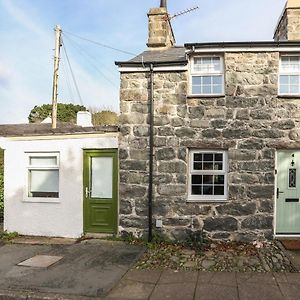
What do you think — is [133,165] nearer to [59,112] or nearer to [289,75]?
[289,75]

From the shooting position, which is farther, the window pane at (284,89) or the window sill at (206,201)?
the window pane at (284,89)

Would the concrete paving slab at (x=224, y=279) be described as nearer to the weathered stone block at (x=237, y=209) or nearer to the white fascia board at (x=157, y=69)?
the weathered stone block at (x=237, y=209)

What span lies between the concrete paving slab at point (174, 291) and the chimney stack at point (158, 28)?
7.29m

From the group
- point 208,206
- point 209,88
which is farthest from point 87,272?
point 209,88

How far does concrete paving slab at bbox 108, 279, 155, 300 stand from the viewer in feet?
18.2

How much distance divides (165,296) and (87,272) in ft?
6.03

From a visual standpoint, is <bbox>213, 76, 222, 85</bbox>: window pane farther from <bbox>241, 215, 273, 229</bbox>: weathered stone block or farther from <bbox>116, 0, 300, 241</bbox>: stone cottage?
<bbox>241, 215, 273, 229</bbox>: weathered stone block

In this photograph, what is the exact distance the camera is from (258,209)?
28.1 feet

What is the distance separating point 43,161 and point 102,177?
6.15 ft

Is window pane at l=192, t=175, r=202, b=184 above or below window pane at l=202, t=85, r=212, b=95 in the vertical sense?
below

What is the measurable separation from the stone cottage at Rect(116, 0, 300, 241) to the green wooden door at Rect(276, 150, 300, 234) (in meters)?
0.03

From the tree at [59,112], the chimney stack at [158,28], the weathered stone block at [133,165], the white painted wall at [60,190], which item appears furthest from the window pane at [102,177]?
the tree at [59,112]

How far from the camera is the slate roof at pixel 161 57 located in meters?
8.83

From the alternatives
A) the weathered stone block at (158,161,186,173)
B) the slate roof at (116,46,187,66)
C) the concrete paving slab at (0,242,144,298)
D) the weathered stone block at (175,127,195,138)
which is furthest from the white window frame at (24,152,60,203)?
the weathered stone block at (175,127,195,138)
